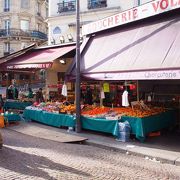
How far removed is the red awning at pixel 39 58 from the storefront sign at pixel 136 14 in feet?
8.04

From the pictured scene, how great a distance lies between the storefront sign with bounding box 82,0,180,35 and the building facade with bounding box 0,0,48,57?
123ft

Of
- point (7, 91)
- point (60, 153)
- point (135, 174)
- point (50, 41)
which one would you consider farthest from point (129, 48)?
point (50, 41)

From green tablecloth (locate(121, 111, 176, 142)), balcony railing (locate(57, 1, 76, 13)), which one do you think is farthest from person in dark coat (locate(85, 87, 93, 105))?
balcony railing (locate(57, 1, 76, 13))

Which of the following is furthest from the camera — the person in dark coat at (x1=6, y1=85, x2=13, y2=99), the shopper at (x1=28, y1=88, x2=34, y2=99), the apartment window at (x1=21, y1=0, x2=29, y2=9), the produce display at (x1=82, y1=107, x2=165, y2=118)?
the apartment window at (x1=21, y1=0, x2=29, y2=9)

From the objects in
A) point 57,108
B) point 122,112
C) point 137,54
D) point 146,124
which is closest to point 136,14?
point 137,54

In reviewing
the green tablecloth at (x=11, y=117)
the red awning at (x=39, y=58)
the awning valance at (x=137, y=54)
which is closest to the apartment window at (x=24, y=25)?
the red awning at (x=39, y=58)

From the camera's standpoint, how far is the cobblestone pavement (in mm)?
7363

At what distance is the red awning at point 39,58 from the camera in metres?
16.1

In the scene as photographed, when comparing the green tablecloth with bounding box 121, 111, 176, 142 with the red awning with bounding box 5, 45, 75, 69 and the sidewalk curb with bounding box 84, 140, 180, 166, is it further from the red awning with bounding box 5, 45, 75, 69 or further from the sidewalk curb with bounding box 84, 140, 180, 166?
the red awning with bounding box 5, 45, 75, 69

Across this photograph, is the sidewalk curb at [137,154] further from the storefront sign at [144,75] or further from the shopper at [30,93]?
the shopper at [30,93]

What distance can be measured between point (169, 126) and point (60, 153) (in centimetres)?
533

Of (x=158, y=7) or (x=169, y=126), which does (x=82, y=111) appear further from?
(x=158, y=7)

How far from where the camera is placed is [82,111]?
13.6 meters

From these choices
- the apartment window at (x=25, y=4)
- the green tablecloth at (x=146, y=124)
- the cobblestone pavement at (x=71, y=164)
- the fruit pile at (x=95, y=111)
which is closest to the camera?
the cobblestone pavement at (x=71, y=164)
